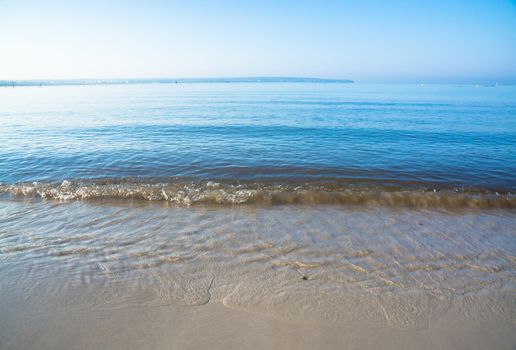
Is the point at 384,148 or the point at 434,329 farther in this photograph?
the point at 384,148

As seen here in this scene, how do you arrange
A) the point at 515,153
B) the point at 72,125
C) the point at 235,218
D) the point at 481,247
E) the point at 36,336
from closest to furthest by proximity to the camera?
the point at 36,336
the point at 481,247
the point at 235,218
the point at 515,153
the point at 72,125

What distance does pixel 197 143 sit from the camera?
18.1m

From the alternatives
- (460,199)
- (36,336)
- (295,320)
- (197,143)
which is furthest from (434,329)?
(197,143)

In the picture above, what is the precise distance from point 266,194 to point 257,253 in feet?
12.6

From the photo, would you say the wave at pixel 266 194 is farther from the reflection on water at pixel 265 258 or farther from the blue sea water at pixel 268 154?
the reflection on water at pixel 265 258

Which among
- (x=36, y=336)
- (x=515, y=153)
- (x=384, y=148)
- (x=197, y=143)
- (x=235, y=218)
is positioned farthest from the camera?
(x=197, y=143)

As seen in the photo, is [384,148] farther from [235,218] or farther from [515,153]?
[235,218]

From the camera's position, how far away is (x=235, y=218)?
25.0 feet

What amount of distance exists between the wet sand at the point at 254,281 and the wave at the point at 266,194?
1188 millimetres

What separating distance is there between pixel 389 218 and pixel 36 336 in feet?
26.8

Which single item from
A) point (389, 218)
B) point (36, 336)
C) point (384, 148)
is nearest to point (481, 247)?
point (389, 218)

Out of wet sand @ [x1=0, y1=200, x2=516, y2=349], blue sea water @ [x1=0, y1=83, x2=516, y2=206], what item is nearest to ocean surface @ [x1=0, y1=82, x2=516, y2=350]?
wet sand @ [x1=0, y1=200, x2=516, y2=349]

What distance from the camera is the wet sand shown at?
3676 mm

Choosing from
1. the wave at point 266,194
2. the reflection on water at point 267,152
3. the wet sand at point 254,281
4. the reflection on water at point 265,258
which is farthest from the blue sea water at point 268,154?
the wet sand at point 254,281
